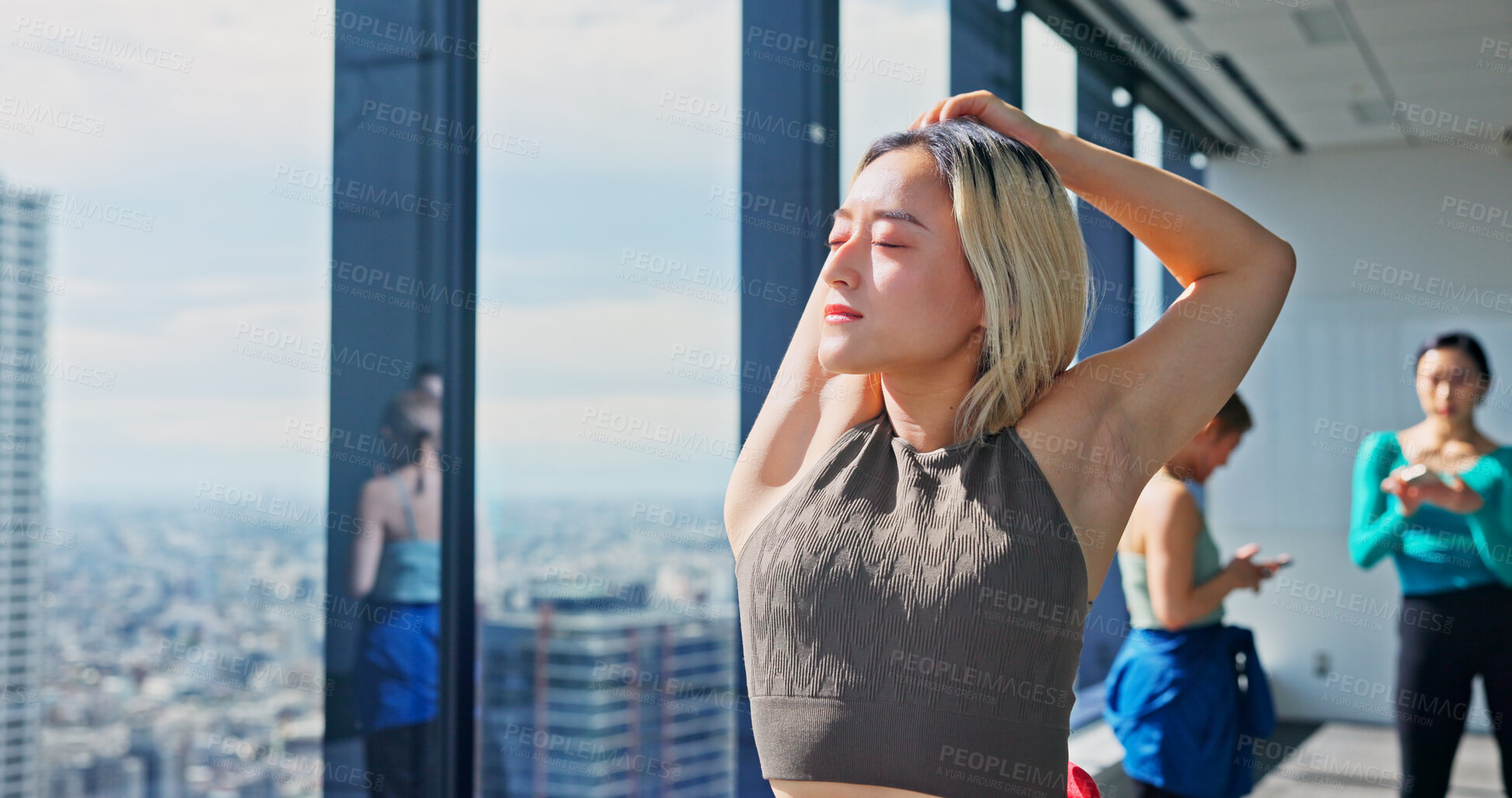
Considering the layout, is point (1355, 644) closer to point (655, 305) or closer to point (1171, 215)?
point (655, 305)

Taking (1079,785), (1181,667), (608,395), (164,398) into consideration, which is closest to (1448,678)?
(1181,667)

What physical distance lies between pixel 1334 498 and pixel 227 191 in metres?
6.27

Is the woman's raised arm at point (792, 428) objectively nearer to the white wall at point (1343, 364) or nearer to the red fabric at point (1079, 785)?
the red fabric at point (1079, 785)

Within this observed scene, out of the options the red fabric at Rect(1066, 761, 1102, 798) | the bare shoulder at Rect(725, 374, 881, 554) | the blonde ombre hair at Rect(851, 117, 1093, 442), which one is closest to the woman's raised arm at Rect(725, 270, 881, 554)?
the bare shoulder at Rect(725, 374, 881, 554)

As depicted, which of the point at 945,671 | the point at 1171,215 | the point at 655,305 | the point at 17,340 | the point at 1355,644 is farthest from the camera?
the point at 1355,644

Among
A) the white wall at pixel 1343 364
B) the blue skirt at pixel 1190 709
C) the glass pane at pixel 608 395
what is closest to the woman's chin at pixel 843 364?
the glass pane at pixel 608 395

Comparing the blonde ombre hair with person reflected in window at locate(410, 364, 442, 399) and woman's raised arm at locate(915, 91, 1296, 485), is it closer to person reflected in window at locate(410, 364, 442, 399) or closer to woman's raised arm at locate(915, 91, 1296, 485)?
woman's raised arm at locate(915, 91, 1296, 485)

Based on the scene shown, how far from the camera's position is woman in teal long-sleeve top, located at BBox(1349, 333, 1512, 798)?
3.28 metres

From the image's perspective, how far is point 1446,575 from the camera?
3.38 meters

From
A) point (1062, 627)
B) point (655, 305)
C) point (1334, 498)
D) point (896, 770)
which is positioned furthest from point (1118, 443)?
point (1334, 498)

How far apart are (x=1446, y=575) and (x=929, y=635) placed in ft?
10.2

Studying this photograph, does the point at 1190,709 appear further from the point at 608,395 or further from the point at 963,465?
the point at 963,465

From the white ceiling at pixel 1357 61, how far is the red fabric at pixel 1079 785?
4.10 m

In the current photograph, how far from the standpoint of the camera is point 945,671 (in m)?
0.89
